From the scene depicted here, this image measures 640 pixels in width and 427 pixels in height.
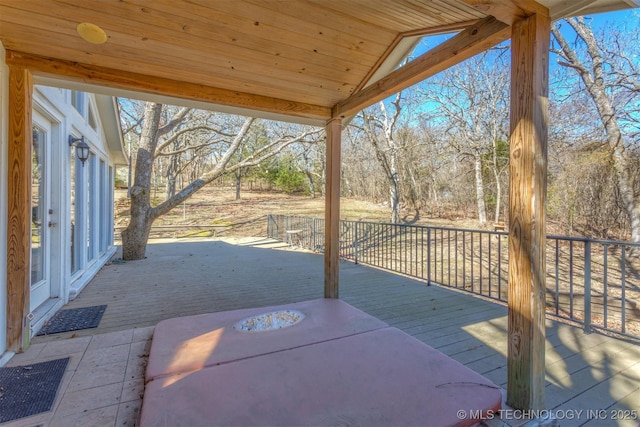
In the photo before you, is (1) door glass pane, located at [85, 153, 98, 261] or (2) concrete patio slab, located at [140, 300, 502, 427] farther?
(1) door glass pane, located at [85, 153, 98, 261]

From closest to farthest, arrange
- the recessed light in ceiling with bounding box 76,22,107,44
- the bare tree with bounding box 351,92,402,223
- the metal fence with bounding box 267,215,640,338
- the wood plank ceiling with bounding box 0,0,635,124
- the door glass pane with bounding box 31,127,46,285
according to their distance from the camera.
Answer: the wood plank ceiling with bounding box 0,0,635,124
the recessed light in ceiling with bounding box 76,22,107,44
the door glass pane with bounding box 31,127,46,285
the metal fence with bounding box 267,215,640,338
the bare tree with bounding box 351,92,402,223

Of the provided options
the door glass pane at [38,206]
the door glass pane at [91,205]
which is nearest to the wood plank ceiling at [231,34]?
the door glass pane at [38,206]

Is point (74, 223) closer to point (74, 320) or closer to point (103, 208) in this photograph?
point (74, 320)

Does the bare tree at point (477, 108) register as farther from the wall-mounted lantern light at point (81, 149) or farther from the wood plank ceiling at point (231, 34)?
the wall-mounted lantern light at point (81, 149)

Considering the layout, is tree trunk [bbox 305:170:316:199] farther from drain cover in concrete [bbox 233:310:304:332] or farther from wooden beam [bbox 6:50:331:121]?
drain cover in concrete [bbox 233:310:304:332]

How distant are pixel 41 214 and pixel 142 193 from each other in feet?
11.8

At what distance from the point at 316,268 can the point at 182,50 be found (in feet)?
13.5

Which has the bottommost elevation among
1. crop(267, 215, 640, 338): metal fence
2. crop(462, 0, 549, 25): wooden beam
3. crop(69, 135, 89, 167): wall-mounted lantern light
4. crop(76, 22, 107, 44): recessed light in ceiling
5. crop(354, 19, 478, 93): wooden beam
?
crop(267, 215, 640, 338): metal fence

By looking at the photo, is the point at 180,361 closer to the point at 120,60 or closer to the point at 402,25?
the point at 120,60

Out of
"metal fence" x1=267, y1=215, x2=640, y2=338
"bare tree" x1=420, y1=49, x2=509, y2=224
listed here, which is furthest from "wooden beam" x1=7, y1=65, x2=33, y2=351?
"bare tree" x1=420, y1=49, x2=509, y2=224

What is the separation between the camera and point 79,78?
241 cm

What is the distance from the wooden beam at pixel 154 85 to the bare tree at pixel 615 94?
8083 millimetres

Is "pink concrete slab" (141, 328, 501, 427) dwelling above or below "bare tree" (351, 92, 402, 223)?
below

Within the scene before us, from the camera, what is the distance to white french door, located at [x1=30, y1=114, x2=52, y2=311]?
3.00m
